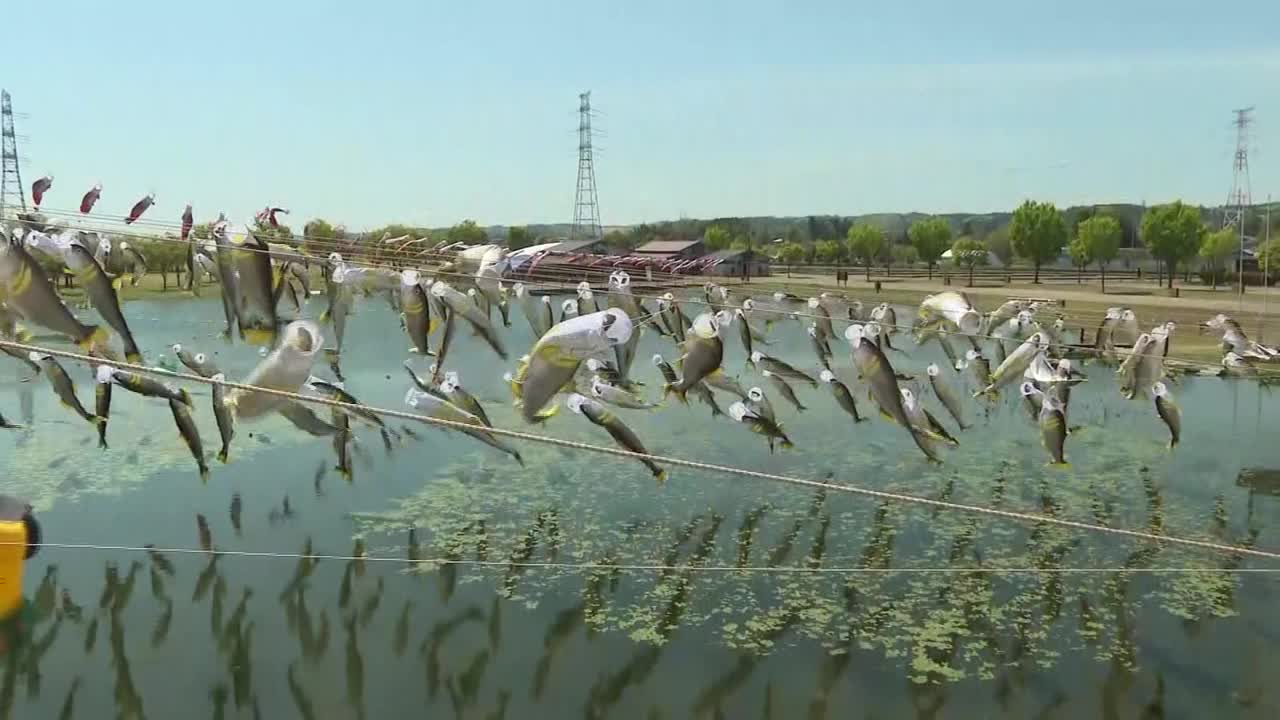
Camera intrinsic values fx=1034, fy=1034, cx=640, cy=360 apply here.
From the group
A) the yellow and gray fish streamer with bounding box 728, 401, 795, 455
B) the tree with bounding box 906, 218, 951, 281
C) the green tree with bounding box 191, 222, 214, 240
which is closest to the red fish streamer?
the green tree with bounding box 191, 222, 214, 240

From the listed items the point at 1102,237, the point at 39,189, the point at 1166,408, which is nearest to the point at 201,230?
the point at 39,189

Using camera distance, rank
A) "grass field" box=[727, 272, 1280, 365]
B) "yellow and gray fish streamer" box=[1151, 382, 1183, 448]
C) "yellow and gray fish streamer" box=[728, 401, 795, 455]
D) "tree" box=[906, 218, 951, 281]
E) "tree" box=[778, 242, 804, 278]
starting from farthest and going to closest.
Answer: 1. "tree" box=[778, 242, 804, 278]
2. "tree" box=[906, 218, 951, 281]
3. "grass field" box=[727, 272, 1280, 365]
4. "yellow and gray fish streamer" box=[1151, 382, 1183, 448]
5. "yellow and gray fish streamer" box=[728, 401, 795, 455]

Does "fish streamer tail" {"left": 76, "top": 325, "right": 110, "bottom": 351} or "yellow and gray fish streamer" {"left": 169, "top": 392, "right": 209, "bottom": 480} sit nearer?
"fish streamer tail" {"left": 76, "top": 325, "right": 110, "bottom": 351}

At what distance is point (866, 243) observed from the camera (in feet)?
246

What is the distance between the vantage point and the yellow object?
8031 millimetres

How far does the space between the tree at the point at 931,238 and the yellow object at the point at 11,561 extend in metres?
65.3

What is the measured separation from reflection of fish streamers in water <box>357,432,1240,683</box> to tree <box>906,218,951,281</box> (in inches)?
2265

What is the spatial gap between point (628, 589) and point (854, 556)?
8.29 feet

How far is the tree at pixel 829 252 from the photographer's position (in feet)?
260

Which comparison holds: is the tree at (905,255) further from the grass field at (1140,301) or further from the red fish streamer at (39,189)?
the red fish streamer at (39,189)

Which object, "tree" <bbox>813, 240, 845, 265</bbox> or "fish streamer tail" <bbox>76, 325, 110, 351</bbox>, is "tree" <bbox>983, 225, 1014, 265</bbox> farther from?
"fish streamer tail" <bbox>76, 325, 110, 351</bbox>

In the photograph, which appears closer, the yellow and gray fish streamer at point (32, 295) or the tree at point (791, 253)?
the yellow and gray fish streamer at point (32, 295)

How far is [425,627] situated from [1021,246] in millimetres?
58144

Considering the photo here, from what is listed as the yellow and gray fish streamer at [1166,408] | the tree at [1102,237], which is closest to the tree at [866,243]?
the tree at [1102,237]
